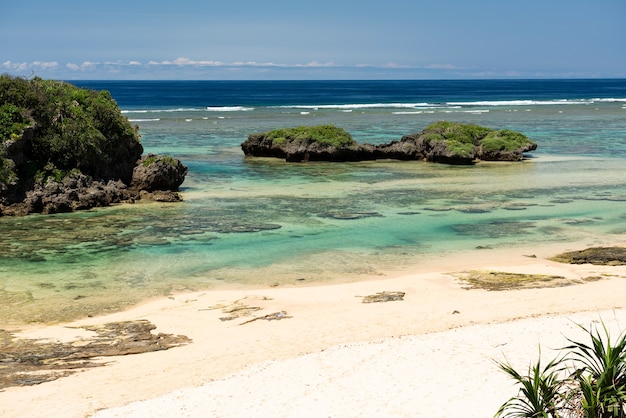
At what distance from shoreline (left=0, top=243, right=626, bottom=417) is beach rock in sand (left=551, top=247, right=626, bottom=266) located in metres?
0.53

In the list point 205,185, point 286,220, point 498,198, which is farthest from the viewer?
point 205,185

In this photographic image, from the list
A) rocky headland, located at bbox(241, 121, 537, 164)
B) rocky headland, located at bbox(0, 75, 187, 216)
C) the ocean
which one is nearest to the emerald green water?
the ocean

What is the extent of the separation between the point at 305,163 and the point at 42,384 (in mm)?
29815

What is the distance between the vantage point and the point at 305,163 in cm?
4025

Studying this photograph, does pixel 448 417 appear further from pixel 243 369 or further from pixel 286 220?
pixel 286 220

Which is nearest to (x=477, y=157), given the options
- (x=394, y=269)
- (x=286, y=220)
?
(x=286, y=220)

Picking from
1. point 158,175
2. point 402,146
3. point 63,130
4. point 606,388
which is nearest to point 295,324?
point 606,388

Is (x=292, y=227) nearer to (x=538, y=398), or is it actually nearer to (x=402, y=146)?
(x=538, y=398)

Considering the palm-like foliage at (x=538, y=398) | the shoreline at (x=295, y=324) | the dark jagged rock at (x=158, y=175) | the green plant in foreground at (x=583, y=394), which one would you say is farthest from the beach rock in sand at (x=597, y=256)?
the dark jagged rock at (x=158, y=175)

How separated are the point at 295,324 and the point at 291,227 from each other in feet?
30.7

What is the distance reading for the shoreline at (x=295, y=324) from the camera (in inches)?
430

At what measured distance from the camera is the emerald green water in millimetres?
17469

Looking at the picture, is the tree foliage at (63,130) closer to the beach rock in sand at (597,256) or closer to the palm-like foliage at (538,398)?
the beach rock in sand at (597,256)

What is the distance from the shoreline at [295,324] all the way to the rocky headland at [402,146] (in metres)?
22.4
